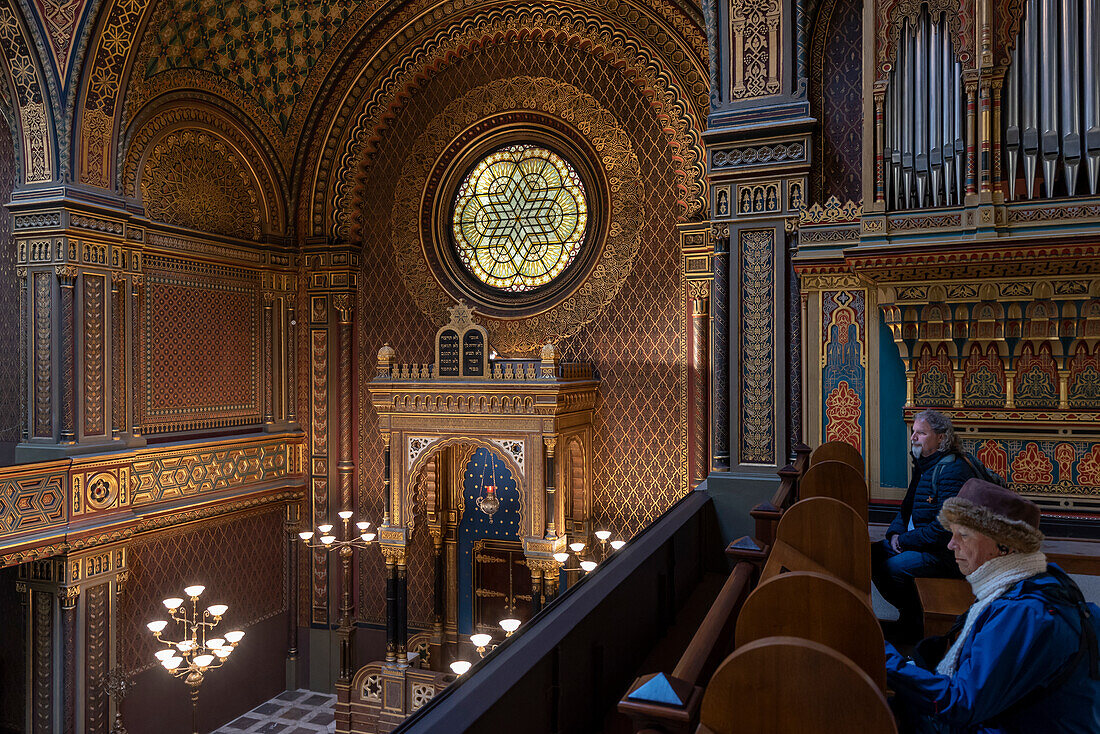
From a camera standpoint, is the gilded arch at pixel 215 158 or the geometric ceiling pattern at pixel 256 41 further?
the geometric ceiling pattern at pixel 256 41

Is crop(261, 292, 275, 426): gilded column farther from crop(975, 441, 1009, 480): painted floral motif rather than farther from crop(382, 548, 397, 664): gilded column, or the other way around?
crop(975, 441, 1009, 480): painted floral motif

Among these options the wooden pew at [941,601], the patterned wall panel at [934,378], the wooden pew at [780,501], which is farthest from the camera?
the patterned wall panel at [934,378]

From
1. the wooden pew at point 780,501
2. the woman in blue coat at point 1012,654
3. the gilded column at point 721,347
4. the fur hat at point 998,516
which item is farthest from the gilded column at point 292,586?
the fur hat at point 998,516

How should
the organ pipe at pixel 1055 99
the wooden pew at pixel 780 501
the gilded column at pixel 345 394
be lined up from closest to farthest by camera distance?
1. the wooden pew at pixel 780 501
2. the organ pipe at pixel 1055 99
3. the gilded column at pixel 345 394

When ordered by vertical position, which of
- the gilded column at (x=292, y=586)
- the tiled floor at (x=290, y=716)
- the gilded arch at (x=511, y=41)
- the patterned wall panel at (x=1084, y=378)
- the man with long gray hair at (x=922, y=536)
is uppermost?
the gilded arch at (x=511, y=41)

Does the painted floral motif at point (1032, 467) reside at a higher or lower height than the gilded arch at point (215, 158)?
lower

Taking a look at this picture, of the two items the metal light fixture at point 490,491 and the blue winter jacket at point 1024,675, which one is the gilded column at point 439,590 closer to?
the metal light fixture at point 490,491

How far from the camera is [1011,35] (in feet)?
13.9

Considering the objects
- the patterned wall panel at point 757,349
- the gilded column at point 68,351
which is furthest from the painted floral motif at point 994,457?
the gilded column at point 68,351

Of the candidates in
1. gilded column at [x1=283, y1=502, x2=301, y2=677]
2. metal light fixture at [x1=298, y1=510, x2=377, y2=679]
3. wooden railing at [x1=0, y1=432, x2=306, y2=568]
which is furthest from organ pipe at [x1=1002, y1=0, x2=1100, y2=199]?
gilded column at [x1=283, y1=502, x2=301, y2=677]

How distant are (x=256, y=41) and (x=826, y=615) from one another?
34.1 feet

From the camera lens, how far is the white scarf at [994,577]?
193 cm

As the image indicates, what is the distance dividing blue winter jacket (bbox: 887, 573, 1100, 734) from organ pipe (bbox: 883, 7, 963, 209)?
10.3ft

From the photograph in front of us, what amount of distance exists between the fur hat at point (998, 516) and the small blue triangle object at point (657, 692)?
3.48 feet
